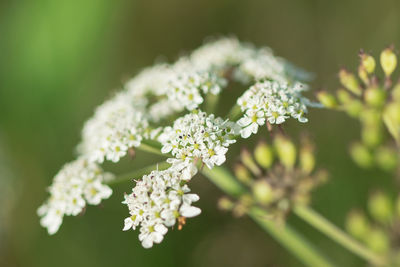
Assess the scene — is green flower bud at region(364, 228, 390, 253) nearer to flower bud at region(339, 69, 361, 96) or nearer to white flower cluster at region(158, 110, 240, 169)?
flower bud at region(339, 69, 361, 96)

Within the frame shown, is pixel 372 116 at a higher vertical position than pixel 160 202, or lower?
lower

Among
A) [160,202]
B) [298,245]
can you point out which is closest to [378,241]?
[298,245]

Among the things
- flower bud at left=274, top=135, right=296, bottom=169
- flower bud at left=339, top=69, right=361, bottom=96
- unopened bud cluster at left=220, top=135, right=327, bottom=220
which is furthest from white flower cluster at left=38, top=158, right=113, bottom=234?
flower bud at left=339, top=69, right=361, bottom=96

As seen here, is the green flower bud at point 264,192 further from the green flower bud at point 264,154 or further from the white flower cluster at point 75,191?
the white flower cluster at point 75,191

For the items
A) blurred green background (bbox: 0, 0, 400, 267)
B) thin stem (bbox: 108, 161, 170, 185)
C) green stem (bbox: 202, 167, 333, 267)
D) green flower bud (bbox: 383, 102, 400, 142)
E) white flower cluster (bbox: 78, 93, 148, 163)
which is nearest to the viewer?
green flower bud (bbox: 383, 102, 400, 142)

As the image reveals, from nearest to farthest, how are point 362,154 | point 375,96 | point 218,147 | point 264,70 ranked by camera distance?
point 218,147 → point 375,96 → point 362,154 → point 264,70

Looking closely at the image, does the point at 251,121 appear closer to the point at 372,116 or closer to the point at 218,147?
the point at 218,147

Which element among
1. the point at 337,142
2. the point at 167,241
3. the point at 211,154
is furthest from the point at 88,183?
the point at 337,142
